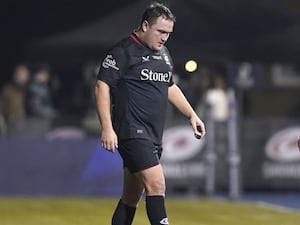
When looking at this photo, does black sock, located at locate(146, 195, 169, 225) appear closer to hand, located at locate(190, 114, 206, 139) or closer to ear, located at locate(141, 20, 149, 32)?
hand, located at locate(190, 114, 206, 139)

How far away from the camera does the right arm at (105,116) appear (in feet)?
30.1

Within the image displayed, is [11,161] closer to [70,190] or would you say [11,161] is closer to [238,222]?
[70,190]

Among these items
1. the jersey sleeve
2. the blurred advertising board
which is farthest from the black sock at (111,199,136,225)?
the blurred advertising board

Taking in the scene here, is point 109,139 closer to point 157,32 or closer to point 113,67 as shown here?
point 113,67

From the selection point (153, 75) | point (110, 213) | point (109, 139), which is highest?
point (153, 75)

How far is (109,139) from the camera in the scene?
919 centimetres

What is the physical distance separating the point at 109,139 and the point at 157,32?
97 cm

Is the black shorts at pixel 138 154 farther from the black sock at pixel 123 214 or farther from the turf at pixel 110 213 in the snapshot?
the turf at pixel 110 213

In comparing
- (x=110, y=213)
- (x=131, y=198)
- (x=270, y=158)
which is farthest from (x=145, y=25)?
(x=270, y=158)

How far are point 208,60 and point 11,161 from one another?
362 centimetres

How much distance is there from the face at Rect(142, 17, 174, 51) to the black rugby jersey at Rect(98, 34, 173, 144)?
0.08 m

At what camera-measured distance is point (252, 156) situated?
19484 millimetres

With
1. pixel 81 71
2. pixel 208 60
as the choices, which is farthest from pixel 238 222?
pixel 81 71

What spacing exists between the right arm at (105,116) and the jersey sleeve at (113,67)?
60 mm
